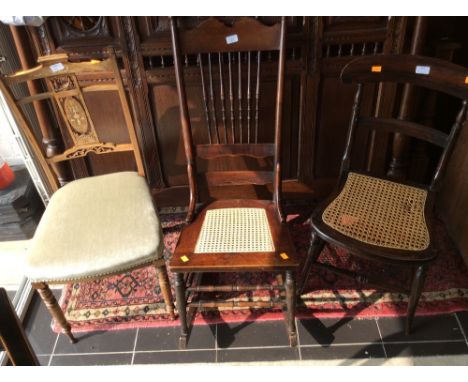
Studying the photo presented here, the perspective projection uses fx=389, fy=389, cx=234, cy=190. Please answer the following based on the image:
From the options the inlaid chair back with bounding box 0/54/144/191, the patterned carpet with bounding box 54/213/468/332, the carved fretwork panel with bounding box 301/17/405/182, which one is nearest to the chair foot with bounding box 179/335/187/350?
the patterned carpet with bounding box 54/213/468/332

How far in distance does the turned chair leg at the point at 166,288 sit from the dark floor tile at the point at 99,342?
18cm

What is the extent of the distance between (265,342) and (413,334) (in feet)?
2.00

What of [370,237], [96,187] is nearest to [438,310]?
[370,237]

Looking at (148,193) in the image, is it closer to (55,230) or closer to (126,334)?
(55,230)

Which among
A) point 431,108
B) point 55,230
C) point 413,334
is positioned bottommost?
point 413,334

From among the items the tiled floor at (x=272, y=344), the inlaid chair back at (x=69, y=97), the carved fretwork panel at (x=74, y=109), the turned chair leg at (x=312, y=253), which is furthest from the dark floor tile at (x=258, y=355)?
the carved fretwork panel at (x=74, y=109)

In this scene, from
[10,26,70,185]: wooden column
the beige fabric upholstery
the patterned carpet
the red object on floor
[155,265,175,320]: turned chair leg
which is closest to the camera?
the beige fabric upholstery

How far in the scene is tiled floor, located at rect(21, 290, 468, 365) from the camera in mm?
1547

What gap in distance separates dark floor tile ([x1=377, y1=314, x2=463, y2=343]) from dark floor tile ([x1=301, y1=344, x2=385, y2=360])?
0.07m

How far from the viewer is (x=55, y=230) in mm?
1441

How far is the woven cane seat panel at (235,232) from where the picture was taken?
141cm

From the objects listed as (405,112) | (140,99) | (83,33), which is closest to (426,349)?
(405,112)

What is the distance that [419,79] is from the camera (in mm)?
1435

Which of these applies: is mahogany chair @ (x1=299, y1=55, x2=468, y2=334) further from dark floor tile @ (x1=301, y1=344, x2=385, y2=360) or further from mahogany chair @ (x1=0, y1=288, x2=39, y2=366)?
mahogany chair @ (x1=0, y1=288, x2=39, y2=366)
